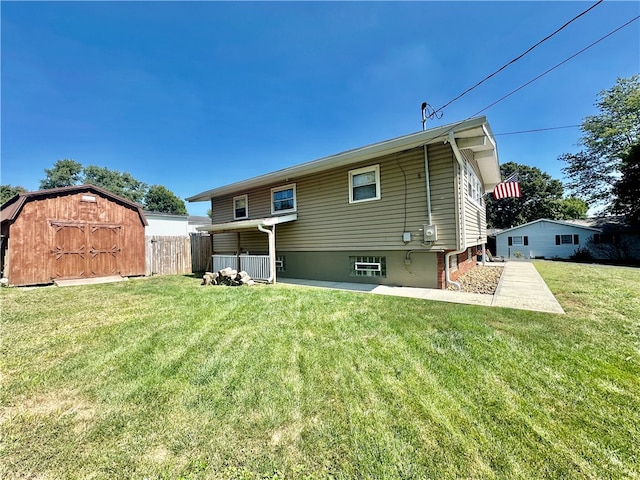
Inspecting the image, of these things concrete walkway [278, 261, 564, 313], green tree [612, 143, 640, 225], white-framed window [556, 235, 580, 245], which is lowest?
concrete walkway [278, 261, 564, 313]

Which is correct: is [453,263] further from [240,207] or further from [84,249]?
[84,249]

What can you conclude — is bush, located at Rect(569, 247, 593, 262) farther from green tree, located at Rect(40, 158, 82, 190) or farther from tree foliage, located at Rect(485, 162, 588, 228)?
green tree, located at Rect(40, 158, 82, 190)

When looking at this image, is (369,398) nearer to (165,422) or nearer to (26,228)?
(165,422)

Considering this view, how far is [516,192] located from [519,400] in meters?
12.9

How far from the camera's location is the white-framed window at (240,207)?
38.5ft

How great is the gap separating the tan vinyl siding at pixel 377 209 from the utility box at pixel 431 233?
0.42 ft

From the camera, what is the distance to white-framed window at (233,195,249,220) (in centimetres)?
1175

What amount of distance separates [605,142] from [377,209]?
33.3 m

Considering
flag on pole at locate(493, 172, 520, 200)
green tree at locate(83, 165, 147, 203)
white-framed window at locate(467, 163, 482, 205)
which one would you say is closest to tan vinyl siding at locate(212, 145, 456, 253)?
white-framed window at locate(467, 163, 482, 205)

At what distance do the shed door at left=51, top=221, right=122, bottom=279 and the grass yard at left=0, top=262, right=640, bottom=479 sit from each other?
609cm

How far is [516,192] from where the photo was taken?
12.2 metres

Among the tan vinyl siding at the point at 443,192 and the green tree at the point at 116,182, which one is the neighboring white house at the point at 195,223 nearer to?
the tan vinyl siding at the point at 443,192

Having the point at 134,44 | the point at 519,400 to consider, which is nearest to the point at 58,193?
the point at 134,44

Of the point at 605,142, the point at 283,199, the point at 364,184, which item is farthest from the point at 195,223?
the point at 605,142
